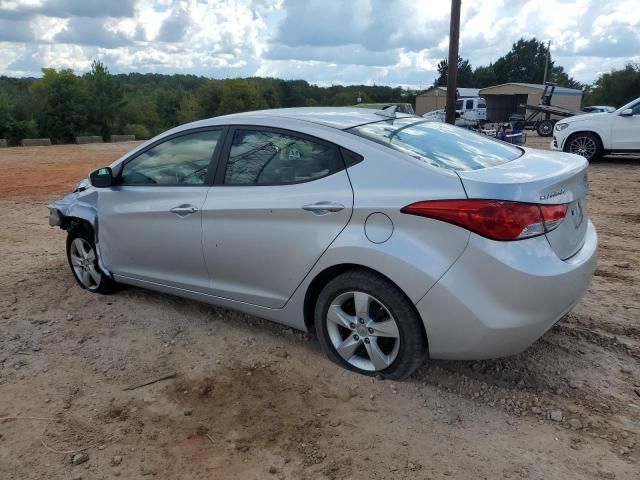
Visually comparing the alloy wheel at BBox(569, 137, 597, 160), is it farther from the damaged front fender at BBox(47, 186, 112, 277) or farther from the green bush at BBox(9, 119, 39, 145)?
the green bush at BBox(9, 119, 39, 145)

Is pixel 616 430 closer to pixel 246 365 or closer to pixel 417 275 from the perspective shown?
pixel 417 275

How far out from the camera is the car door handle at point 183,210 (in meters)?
3.70

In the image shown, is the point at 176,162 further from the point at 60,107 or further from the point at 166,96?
the point at 166,96

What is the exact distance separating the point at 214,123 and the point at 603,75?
2739 inches

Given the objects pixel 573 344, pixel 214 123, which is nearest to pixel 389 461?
pixel 573 344

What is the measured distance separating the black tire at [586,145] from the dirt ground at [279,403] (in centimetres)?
919

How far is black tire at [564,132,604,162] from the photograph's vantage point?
1245 cm

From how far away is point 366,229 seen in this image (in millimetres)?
2947

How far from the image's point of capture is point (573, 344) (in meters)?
3.55

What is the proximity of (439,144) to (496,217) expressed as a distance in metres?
0.89

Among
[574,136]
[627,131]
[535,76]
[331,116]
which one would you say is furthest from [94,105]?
[535,76]

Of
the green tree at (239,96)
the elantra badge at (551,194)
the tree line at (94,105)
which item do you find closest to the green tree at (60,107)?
the tree line at (94,105)

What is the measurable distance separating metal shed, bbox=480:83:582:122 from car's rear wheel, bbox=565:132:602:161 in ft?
116

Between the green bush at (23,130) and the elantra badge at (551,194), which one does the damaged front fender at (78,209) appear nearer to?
the elantra badge at (551,194)
